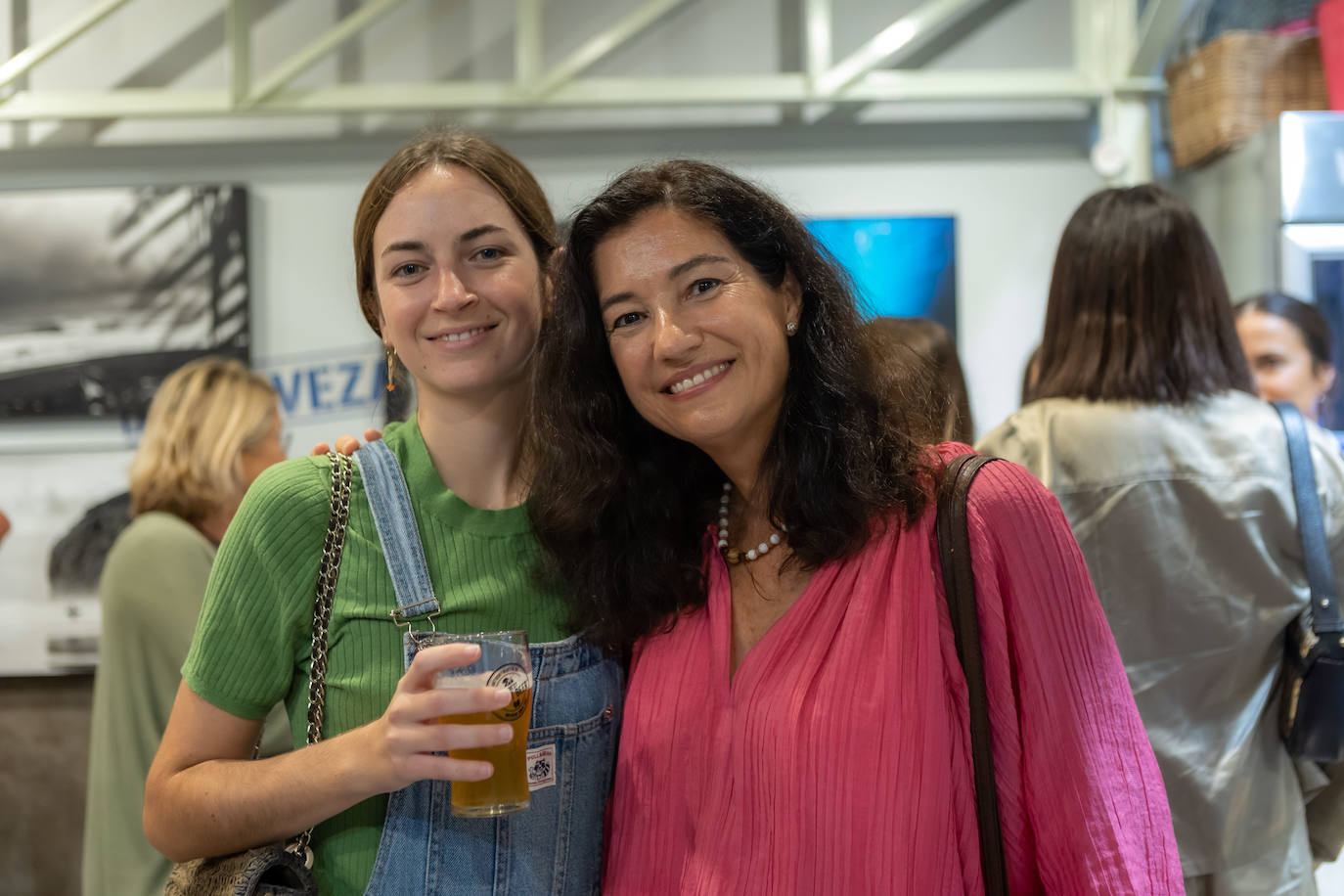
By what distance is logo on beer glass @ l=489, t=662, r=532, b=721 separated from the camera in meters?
1.25

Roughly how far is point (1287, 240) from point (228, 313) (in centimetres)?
361

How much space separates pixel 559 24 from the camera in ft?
13.7

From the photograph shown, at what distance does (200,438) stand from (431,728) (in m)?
2.05

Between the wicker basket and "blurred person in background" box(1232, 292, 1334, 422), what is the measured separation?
748 millimetres

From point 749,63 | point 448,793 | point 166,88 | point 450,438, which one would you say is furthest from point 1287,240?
point 166,88

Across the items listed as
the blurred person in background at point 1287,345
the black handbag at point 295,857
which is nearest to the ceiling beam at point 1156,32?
the blurred person in background at point 1287,345

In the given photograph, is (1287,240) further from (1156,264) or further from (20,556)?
(20,556)

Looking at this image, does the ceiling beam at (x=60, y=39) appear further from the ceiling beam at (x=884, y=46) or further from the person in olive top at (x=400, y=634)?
the person in olive top at (x=400, y=634)

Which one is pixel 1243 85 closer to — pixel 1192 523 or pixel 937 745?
pixel 1192 523

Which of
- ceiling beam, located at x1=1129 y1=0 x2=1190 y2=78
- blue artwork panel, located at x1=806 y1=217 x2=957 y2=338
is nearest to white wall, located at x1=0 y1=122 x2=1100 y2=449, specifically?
blue artwork panel, located at x1=806 y1=217 x2=957 y2=338

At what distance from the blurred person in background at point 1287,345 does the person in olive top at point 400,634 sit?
242 cm

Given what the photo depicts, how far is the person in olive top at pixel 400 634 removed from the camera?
4.43ft

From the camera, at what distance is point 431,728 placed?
121cm

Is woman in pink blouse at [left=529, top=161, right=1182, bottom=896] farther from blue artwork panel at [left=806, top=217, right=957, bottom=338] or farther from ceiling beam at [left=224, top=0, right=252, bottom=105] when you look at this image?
ceiling beam at [left=224, top=0, right=252, bottom=105]
